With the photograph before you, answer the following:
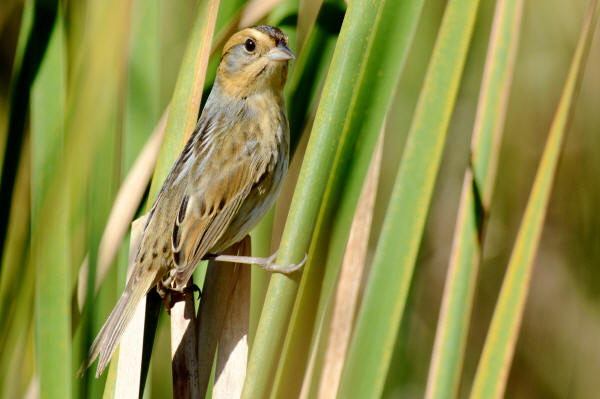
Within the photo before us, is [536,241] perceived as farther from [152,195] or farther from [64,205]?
[64,205]

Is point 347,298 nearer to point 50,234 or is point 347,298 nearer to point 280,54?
→ point 50,234

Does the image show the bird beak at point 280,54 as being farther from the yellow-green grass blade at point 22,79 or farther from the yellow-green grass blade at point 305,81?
the yellow-green grass blade at point 22,79

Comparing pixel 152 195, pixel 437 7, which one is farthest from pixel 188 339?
pixel 437 7

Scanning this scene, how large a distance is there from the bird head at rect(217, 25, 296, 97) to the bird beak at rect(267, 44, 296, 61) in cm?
1

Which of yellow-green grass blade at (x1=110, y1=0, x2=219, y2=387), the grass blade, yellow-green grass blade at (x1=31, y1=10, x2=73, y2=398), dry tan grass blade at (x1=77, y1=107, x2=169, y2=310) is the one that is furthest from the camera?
dry tan grass blade at (x1=77, y1=107, x2=169, y2=310)

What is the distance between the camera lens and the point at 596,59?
258 cm

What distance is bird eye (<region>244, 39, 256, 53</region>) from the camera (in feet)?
7.33

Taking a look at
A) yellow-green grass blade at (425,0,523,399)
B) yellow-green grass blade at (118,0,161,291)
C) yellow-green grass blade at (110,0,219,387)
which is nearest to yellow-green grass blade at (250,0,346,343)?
yellow-green grass blade at (110,0,219,387)

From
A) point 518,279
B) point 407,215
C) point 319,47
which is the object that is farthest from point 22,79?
point 518,279

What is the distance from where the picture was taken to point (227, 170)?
2256 mm

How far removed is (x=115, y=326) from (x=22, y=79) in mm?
690

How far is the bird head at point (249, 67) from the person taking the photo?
2.21m

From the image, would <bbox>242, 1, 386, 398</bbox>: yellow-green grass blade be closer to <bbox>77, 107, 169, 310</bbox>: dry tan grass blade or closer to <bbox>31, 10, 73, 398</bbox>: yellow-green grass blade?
<bbox>31, 10, 73, 398</bbox>: yellow-green grass blade

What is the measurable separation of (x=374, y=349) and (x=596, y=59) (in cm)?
183
